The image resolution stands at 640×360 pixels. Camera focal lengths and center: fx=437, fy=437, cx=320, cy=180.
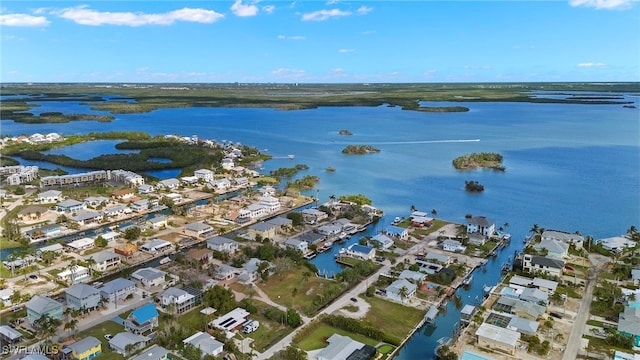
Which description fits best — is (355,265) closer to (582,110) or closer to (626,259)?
(626,259)

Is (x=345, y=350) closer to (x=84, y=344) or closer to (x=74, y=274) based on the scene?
(x=84, y=344)

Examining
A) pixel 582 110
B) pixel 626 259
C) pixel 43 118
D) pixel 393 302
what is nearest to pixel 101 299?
pixel 393 302

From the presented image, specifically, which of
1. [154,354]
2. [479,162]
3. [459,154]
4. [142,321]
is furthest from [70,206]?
[459,154]

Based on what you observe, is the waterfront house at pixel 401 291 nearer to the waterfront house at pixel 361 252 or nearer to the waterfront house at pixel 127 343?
the waterfront house at pixel 361 252

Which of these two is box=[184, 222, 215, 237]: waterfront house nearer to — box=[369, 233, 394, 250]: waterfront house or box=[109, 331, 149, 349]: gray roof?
box=[369, 233, 394, 250]: waterfront house

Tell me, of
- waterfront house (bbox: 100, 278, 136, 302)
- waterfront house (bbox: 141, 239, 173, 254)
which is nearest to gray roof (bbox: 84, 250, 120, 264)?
waterfront house (bbox: 141, 239, 173, 254)

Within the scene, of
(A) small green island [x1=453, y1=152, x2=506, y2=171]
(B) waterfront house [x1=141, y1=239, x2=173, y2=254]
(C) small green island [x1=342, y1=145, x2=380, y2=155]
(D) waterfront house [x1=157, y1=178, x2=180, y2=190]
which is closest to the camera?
(B) waterfront house [x1=141, y1=239, x2=173, y2=254]
